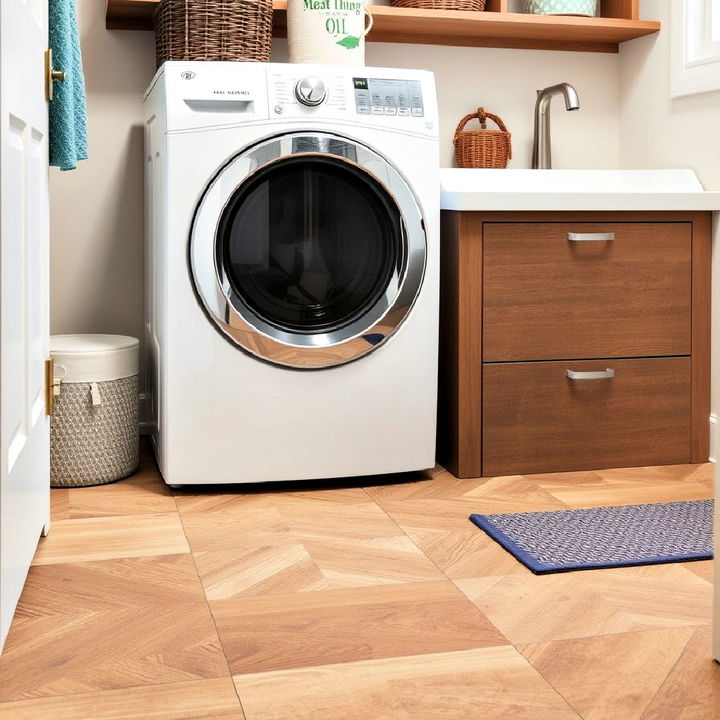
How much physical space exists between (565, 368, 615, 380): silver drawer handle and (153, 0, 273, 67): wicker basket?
1094 millimetres

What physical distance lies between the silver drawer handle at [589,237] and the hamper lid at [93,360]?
1.08 metres

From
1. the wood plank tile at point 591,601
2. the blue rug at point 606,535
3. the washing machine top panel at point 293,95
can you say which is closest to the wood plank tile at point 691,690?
the wood plank tile at point 591,601

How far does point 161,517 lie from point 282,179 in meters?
0.79

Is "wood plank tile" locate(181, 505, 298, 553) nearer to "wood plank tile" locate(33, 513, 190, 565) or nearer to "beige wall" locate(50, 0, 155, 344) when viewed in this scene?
"wood plank tile" locate(33, 513, 190, 565)

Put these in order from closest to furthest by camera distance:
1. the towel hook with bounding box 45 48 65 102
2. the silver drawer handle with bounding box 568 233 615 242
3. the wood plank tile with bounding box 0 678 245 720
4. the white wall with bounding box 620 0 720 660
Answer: the wood plank tile with bounding box 0 678 245 720, the towel hook with bounding box 45 48 65 102, the silver drawer handle with bounding box 568 233 615 242, the white wall with bounding box 620 0 720 660

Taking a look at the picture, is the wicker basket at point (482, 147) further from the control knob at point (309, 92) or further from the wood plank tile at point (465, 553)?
the wood plank tile at point (465, 553)

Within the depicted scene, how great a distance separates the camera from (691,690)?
1333 mm

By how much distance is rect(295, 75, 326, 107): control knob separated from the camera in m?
2.27

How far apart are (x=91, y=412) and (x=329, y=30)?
1.08 m

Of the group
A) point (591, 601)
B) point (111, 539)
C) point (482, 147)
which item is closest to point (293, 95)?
point (482, 147)

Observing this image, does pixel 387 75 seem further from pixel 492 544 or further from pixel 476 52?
pixel 492 544

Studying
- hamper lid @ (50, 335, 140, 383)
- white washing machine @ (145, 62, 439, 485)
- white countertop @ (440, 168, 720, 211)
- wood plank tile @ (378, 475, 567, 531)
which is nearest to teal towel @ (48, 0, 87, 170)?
white washing machine @ (145, 62, 439, 485)

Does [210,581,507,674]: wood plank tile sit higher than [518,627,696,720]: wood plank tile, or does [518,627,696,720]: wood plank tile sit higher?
[210,581,507,674]: wood plank tile

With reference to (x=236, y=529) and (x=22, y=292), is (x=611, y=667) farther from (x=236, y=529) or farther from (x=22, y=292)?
(x=22, y=292)
